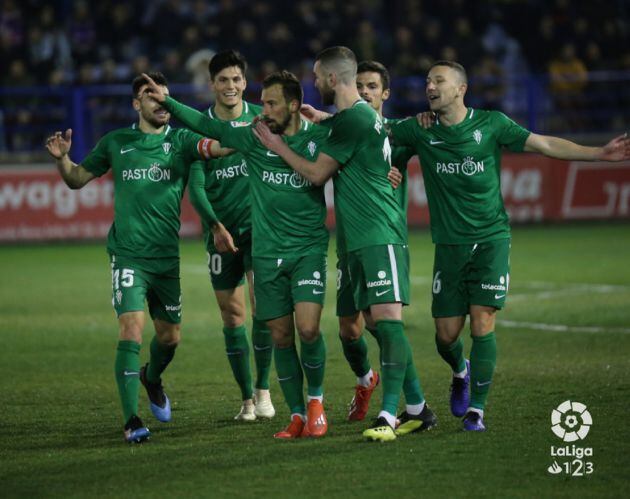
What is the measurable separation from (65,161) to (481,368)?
122 inches

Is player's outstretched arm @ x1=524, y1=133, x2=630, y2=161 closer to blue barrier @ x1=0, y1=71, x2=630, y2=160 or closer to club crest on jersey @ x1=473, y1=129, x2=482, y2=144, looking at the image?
club crest on jersey @ x1=473, y1=129, x2=482, y2=144

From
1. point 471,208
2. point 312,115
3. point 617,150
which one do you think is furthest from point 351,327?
point 617,150

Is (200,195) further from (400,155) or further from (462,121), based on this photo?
(462,121)

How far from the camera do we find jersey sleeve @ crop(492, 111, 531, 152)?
8.20m

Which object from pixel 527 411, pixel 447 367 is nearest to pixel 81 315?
pixel 447 367

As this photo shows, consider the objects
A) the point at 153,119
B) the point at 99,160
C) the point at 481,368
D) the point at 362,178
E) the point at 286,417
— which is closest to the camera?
the point at 362,178

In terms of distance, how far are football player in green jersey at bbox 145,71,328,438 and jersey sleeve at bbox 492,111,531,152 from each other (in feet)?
3.85

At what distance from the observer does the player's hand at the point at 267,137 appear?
7.81 m

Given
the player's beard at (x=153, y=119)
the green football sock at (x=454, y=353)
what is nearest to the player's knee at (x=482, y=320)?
the green football sock at (x=454, y=353)

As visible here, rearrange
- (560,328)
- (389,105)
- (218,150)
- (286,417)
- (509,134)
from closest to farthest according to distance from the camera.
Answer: (509,134) → (218,150) → (286,417) → (560,328) → (389,105)

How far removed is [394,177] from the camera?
8.18 meters

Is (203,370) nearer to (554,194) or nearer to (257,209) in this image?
(257,209)

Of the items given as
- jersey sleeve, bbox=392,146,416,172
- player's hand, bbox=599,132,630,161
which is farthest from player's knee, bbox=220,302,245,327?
player's hand, bbox=599,132,630,161

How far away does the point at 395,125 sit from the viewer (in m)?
8.60
